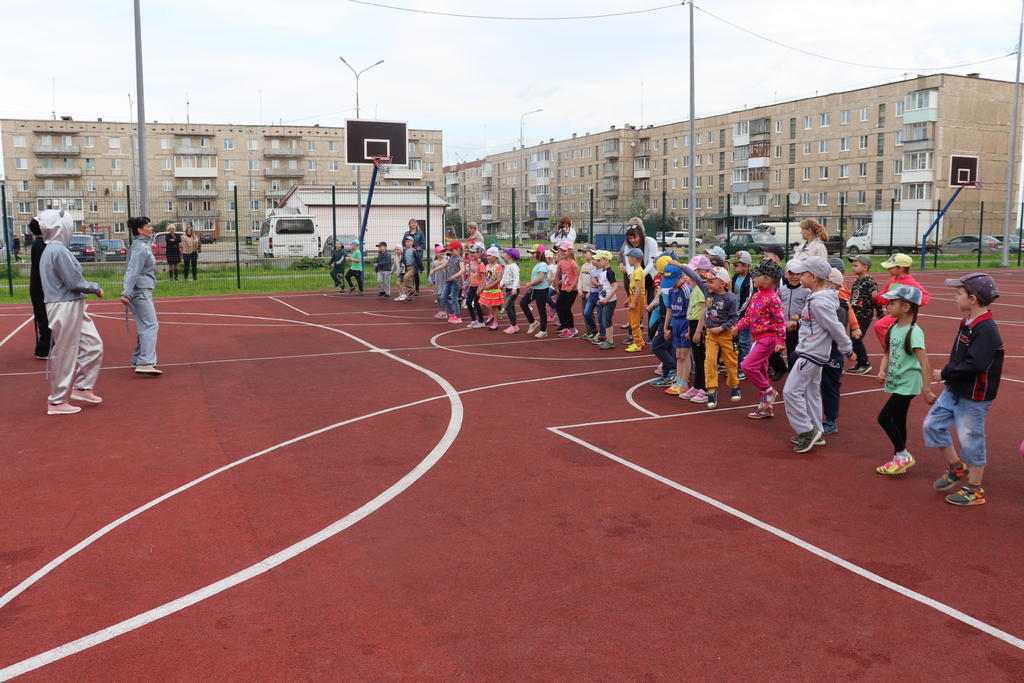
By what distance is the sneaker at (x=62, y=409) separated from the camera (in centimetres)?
913

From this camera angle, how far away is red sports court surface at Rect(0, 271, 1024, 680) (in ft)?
13.6

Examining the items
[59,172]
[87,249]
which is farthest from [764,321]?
[59,172]

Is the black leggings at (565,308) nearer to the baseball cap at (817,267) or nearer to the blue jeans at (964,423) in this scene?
the baseball cap at (817,267)

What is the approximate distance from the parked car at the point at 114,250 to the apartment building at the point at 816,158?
61.6 feet

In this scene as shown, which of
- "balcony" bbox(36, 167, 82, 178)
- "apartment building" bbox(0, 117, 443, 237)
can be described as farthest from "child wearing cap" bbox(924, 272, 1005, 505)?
"balcony" bbox(36, 167, 82, 178)

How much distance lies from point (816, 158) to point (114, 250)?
57567 mm

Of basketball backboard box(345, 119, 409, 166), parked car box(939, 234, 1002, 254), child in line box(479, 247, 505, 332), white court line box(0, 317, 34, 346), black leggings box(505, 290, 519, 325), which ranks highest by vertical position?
basketball backboard box(345, 119, 409, 166)

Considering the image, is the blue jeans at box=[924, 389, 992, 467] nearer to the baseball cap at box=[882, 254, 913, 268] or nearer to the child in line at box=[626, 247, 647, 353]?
the baseball cap at box=[882, 254, 913, 268]

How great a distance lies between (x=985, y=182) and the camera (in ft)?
212

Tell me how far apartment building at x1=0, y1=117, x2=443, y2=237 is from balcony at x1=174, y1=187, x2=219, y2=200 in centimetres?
10

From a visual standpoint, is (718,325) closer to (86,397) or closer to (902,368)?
(902,368)

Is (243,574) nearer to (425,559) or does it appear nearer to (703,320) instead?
(425,559)

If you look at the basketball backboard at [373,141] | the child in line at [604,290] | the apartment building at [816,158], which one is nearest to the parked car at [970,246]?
the apartment building at [816,158]

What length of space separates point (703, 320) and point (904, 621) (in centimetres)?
522
